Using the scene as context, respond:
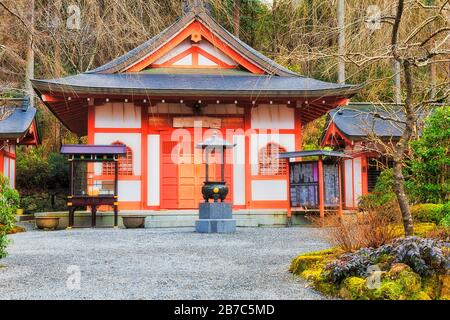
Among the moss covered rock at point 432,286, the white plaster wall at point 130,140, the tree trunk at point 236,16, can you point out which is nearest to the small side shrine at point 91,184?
the white plaster wall at point 130,140

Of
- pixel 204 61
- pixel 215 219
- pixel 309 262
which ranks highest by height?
pixel 204 61

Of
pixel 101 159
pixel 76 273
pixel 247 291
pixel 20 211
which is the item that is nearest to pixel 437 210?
pixel 247 291

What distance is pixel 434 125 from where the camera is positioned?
9688 mm

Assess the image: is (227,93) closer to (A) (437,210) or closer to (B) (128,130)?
(B) (128,130)

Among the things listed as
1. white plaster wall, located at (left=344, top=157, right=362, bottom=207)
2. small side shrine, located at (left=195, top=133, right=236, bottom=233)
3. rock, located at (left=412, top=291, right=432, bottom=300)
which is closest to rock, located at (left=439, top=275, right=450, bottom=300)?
rock, located at (left=412, top=291, right=432, bottom=300)

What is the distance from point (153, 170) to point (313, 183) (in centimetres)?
474

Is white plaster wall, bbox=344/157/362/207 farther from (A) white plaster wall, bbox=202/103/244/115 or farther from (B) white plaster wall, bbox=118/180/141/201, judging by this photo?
(B) white plaster wall, bbox=118/180/141/201

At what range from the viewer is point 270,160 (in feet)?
54.1

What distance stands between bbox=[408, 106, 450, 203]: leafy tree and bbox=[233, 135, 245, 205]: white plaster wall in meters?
7.05

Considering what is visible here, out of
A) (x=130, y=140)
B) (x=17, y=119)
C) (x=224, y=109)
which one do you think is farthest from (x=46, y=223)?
(x=224, y=109)

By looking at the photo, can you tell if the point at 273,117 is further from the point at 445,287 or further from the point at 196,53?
the point at 445,287

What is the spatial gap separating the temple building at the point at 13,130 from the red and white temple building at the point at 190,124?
1.56m

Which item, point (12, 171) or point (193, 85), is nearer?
point (193, 85)

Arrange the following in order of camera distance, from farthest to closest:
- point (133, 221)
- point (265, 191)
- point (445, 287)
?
point (265, 191), point (133, 221), point (445, 287)
